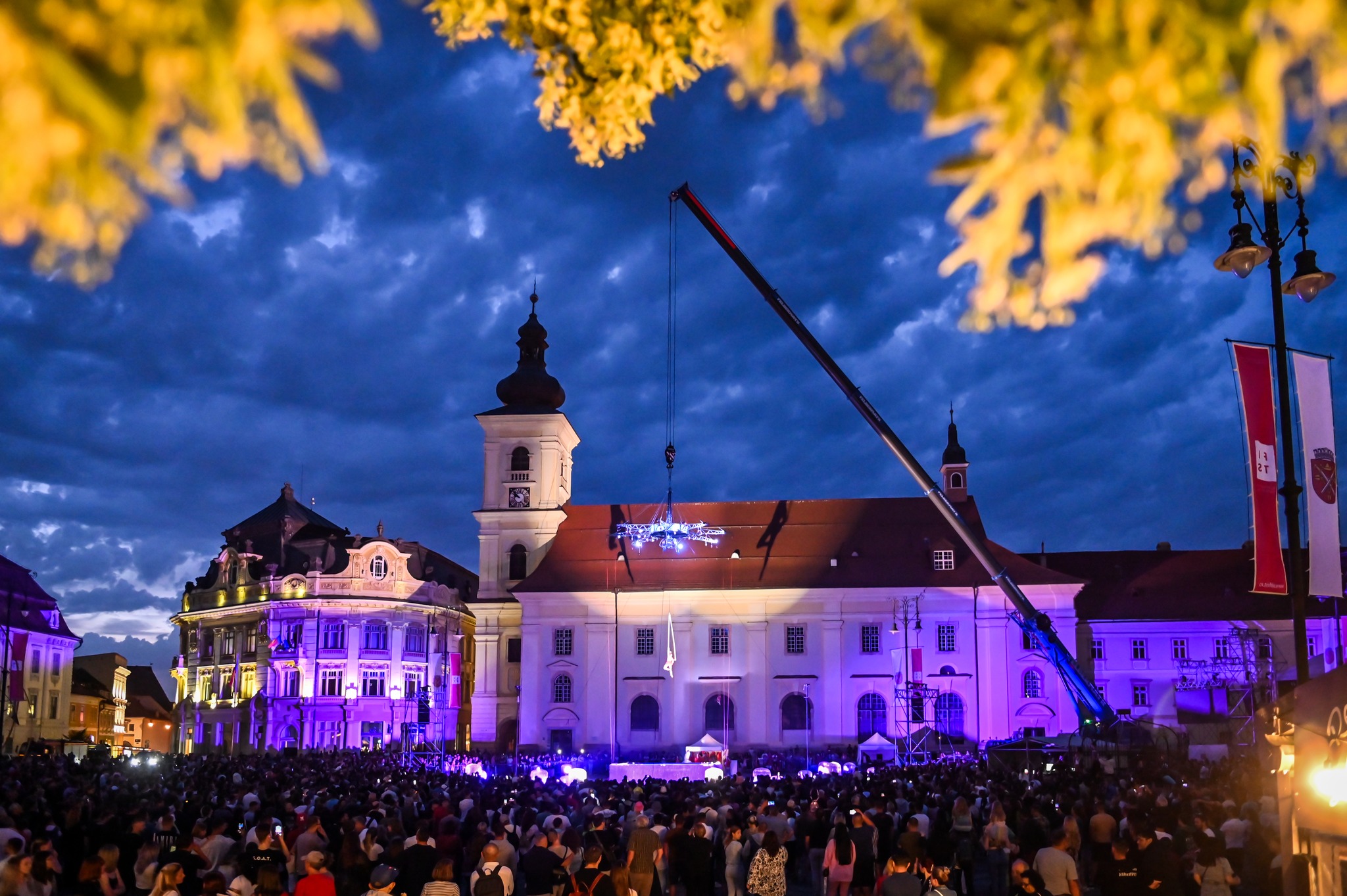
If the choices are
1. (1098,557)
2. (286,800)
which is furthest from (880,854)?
(1098,557)

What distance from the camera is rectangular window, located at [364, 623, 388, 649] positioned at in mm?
76812

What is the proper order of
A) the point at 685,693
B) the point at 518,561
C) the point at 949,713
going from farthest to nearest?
the point at 518,561 → the point at 685,693 → the point at 949,713

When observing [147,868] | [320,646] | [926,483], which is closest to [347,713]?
[320,646]

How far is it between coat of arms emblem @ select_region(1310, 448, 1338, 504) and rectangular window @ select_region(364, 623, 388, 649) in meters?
68.6

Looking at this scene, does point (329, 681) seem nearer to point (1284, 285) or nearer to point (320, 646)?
point (320, 646)

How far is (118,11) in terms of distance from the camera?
246cm

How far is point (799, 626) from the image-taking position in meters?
63.8

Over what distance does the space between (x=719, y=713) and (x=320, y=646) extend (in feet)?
97.7

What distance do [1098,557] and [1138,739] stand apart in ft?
114

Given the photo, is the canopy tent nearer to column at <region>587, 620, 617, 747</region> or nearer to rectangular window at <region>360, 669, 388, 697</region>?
column at <region>587, 620, 617, 747</region>

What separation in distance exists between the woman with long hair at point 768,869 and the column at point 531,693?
51.4 m

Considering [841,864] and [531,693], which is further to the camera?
[531,693]

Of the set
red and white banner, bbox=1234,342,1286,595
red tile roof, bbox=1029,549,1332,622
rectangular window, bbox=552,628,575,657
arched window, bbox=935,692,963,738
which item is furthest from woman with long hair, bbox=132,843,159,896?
red tile roof, bbox=1029,549,1332,622

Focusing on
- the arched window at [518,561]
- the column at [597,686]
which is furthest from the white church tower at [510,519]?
the column at [597,686]
